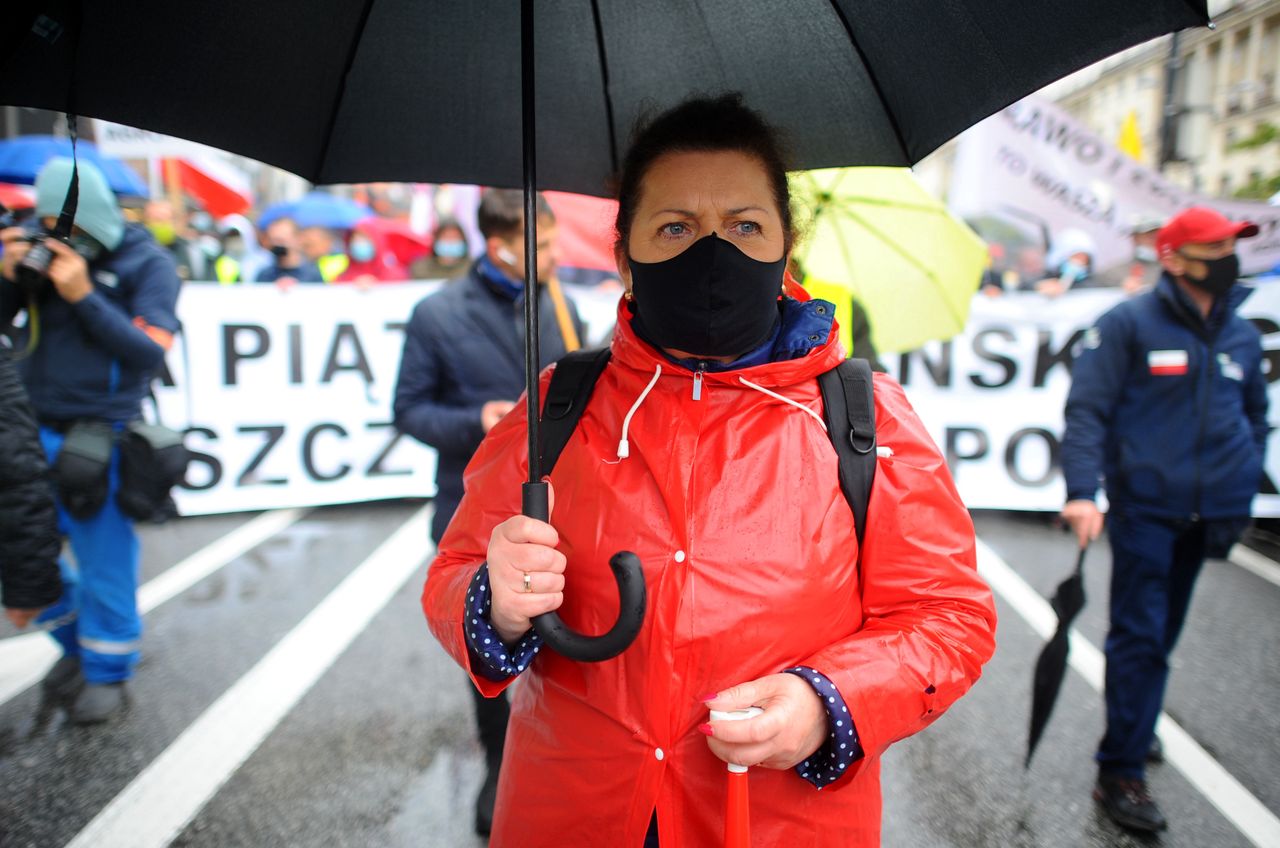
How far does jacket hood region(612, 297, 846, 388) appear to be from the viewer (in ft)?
4.94

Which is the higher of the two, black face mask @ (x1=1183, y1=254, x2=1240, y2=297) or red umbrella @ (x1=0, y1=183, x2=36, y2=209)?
red umbrella @ (x1=0, y1=183, x2=36, y2=209)

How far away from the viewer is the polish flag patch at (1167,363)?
3.21 metres

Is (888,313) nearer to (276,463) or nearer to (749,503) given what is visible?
(749,503)

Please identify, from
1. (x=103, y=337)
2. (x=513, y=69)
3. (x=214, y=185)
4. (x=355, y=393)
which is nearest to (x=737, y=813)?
(x=513, y=69)

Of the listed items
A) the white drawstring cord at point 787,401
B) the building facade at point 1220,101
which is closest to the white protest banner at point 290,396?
the white drawstring cord at point 787,401

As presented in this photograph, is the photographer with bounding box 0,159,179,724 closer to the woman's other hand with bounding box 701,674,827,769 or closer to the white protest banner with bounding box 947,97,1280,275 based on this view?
the woman's other hand with bounding box 701,674,827,769

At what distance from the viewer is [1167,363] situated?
127 inches

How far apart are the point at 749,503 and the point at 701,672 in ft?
0.92

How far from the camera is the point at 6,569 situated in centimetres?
317

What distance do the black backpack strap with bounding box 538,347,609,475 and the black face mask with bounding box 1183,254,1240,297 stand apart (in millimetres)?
2645

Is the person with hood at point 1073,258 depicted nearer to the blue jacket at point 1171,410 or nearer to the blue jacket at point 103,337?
the blue jacket at point 1171,410

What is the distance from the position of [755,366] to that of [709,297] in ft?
0.48

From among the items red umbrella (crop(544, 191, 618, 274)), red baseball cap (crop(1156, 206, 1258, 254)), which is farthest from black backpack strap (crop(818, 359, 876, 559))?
red umbrella (crop(544, 191, 618, 274))

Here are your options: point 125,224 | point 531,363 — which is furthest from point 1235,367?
point 125,224
